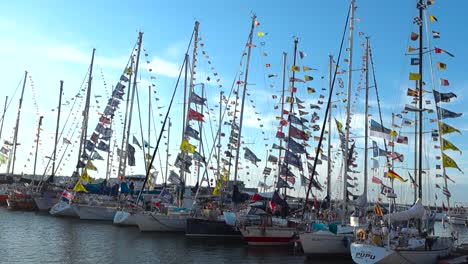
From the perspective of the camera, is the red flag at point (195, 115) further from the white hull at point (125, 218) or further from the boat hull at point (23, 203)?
the boat hull at point (23, 203)

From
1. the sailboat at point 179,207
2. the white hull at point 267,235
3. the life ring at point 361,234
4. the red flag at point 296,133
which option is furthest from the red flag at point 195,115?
the life ring at point 361,234

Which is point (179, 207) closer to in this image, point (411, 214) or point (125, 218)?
point (125, 218)

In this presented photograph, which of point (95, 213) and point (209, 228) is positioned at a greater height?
point (95, 213)

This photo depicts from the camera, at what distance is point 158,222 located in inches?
1570

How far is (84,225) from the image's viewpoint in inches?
1706

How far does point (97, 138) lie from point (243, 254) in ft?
89.4

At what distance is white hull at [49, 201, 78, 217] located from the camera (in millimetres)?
50312

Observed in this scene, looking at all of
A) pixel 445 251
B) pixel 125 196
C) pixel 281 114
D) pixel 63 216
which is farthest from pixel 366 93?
pixel 63 216

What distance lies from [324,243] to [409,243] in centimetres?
547

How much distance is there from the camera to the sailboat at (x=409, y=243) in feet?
78.1

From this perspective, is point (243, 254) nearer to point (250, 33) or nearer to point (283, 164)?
point (283, 164)

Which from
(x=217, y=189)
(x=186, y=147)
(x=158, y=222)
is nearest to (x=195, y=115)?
(x=186, y=147)

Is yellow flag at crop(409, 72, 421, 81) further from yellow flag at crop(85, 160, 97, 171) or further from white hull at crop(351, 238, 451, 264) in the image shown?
yellow flag at crop(85, 160, 97, 171)

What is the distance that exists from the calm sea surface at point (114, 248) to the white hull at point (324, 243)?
2.03ft
